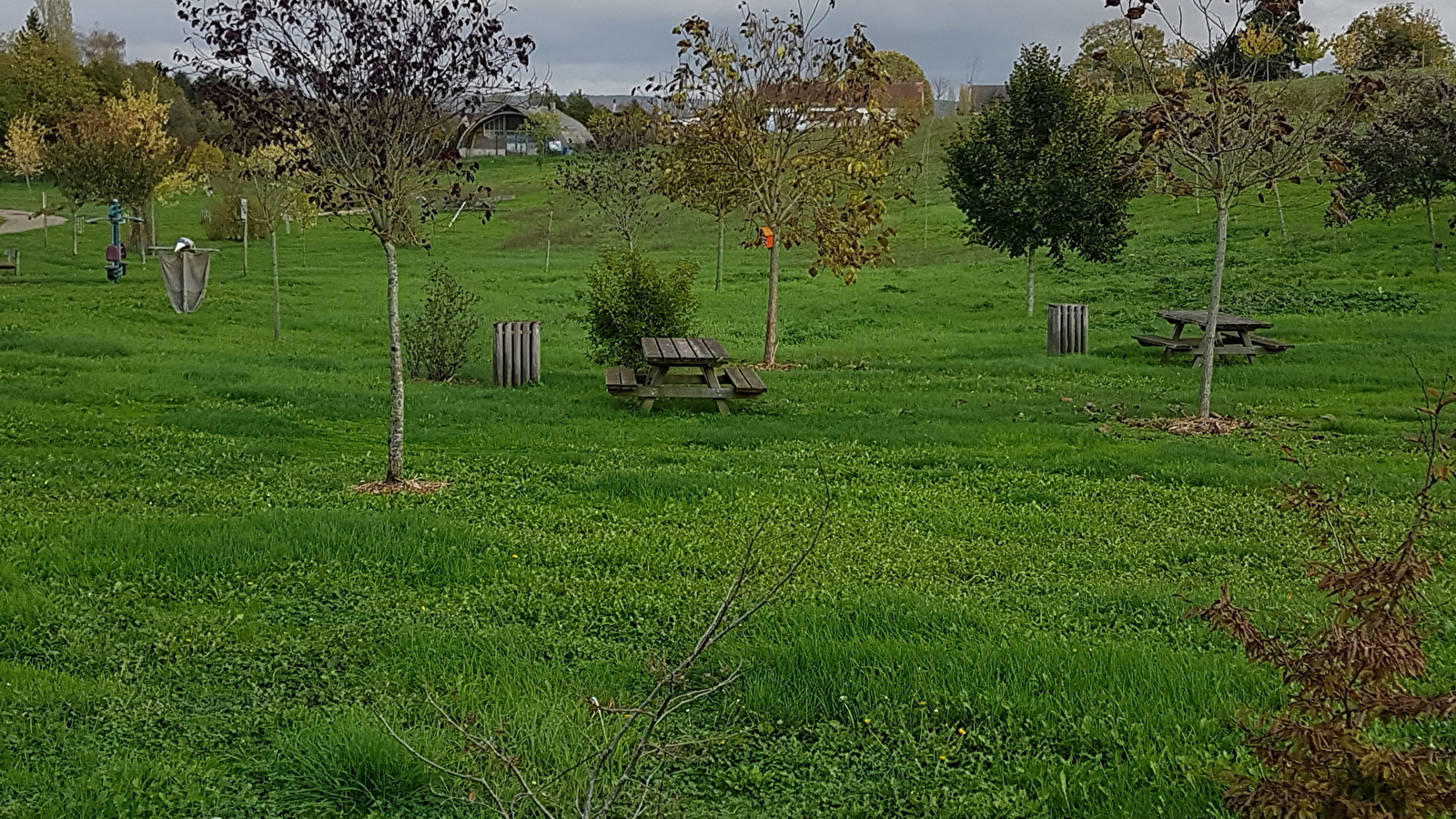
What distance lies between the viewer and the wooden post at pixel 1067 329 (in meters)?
19.0

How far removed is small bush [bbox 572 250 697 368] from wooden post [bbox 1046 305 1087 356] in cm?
626

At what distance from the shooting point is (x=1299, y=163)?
39.1 ft

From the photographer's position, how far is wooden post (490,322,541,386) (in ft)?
49.8

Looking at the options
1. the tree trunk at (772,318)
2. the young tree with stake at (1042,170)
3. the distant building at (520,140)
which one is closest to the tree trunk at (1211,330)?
the tree trunk at (772,318)

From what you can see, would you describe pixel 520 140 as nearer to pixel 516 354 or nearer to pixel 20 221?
pixel 20 221

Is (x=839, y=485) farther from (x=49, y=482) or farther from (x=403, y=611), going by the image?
(x=49, y=482)

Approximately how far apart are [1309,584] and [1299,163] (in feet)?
22.2

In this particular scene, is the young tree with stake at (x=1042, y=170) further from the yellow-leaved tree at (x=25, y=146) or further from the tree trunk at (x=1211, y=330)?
the yellow-leaved tree at (x=25, y=146)

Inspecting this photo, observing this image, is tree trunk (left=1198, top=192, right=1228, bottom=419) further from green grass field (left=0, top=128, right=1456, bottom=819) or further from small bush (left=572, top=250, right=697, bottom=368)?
small bush (left=572, top=250, right=697, bottom=368)

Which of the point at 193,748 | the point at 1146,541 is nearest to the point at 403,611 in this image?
the point at 193,748

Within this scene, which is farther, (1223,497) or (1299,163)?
(1299,163)

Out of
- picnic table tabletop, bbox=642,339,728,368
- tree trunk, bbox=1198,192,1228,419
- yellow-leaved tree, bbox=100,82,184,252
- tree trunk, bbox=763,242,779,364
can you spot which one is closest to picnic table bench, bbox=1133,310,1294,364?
tree trunk, bbox=1198,192,1228,419

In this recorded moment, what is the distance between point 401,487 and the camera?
8.98 metres

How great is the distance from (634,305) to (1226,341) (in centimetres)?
908
